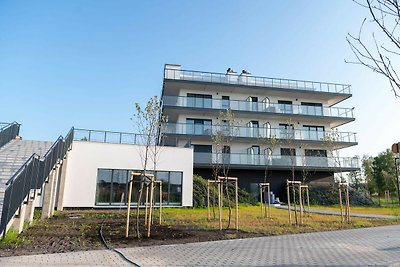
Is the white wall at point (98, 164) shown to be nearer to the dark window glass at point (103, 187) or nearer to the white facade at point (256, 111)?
the dark window glass at point (103, 187)

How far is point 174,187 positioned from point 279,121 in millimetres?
16302

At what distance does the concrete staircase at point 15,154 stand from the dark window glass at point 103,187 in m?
3.96

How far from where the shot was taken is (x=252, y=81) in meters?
33.7

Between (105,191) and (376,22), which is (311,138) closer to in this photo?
(105,191)

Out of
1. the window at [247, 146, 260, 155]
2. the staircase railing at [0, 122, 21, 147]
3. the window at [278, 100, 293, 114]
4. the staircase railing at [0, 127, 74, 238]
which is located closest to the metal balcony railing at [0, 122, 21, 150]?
the staircase railing at [0, 122, 21, 147]

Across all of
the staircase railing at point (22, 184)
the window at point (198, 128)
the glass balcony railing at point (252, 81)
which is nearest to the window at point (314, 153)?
the glass balcony railing at point (252, 81)

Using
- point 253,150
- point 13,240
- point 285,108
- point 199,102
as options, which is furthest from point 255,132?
point 13,240

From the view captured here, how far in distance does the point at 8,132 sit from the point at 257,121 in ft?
75.0

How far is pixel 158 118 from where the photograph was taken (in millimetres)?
13625

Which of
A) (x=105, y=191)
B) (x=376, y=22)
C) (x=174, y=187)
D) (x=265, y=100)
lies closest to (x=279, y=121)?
(x=265, y=100)

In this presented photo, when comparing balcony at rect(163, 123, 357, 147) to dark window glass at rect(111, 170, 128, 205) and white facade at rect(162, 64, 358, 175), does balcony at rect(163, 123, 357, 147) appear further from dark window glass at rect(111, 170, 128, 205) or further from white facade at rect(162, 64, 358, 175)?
dark window glass at rect(111, 170, 128, 205)

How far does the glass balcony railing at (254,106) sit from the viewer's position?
29516 millimetres

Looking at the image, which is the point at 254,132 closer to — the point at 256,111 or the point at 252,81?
the point at 256,111

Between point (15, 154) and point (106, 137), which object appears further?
point (106, 137)
